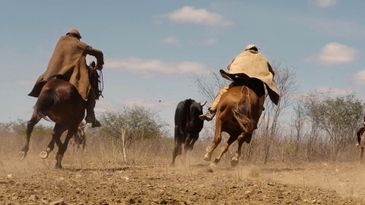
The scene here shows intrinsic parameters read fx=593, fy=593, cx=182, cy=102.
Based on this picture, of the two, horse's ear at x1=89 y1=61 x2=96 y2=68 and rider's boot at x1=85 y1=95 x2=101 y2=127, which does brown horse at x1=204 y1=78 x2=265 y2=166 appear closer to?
rider's boot at x1=85 y1=95 x2=101 y2=127

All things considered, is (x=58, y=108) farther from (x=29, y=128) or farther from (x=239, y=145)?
(x=239, y=145)

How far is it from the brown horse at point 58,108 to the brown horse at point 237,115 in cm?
272

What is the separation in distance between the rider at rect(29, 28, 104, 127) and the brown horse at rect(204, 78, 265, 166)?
2655mm

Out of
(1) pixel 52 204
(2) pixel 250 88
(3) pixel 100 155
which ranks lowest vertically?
(1) pixel 52 204

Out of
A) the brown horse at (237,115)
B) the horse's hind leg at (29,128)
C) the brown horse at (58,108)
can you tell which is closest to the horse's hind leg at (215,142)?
the brown horse at (237,115)

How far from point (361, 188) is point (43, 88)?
19.7ft

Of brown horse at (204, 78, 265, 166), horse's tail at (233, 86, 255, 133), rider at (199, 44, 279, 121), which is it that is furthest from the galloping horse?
horse's tail at (233, 86, 255, 133)

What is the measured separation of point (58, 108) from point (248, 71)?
157 inches

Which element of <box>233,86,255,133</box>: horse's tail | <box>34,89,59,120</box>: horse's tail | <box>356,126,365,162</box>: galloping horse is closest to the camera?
<box>34,89,59,120</box>: horse's tail

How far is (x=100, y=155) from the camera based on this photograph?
1756cm

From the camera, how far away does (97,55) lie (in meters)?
12.5

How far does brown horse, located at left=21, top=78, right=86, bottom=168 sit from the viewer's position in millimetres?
11109

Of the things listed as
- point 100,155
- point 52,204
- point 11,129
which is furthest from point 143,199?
point 11,129

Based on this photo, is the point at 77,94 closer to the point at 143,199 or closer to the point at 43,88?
the point at 43,88
